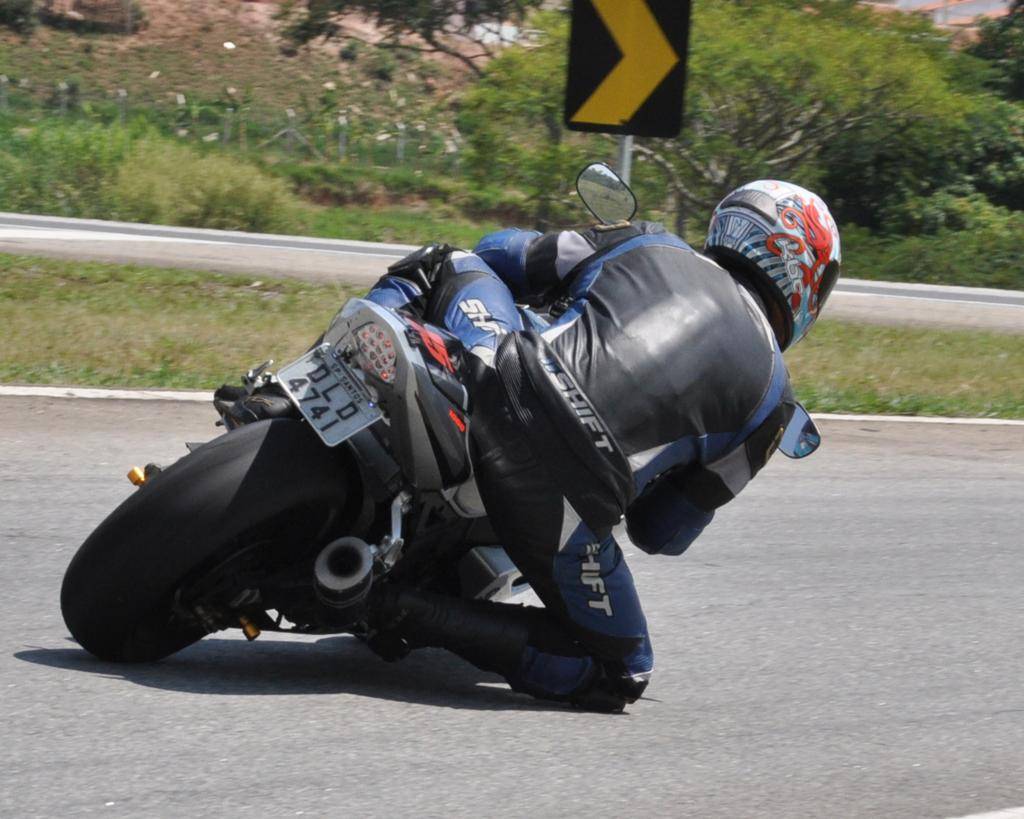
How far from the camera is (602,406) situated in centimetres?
401

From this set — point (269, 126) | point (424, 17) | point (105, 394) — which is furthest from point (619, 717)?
point (269, 126)

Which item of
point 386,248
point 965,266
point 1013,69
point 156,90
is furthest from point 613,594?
point 156,90

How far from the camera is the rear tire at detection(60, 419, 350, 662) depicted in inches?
150

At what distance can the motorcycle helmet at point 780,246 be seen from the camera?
A: 4.36 m

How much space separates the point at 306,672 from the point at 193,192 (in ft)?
65.0

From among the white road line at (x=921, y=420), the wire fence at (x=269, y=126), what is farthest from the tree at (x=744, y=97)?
the white road line at (x=921, y=420)

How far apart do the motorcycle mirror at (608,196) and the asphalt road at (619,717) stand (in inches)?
54.5

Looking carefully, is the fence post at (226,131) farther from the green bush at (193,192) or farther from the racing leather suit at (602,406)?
the racing leather suit at (602,406)

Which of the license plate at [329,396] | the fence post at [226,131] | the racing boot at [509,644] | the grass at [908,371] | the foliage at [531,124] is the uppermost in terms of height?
the license plate at [329,396]

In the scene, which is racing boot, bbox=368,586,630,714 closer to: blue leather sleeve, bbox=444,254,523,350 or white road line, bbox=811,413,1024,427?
blue leather sleeve, bbox=444,254,523,350

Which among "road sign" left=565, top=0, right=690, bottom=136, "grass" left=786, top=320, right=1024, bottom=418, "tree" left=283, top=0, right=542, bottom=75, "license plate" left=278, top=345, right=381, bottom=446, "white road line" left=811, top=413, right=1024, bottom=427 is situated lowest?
"tree" left=283, top=0, right=542, bottom=75

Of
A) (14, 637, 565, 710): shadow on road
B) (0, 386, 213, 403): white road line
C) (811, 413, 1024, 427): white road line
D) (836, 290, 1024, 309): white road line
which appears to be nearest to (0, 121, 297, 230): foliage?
(836, 290, 1024, 309): white road line

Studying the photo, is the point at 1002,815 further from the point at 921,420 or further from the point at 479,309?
the point at 921,420

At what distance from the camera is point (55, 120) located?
36.2 meters
